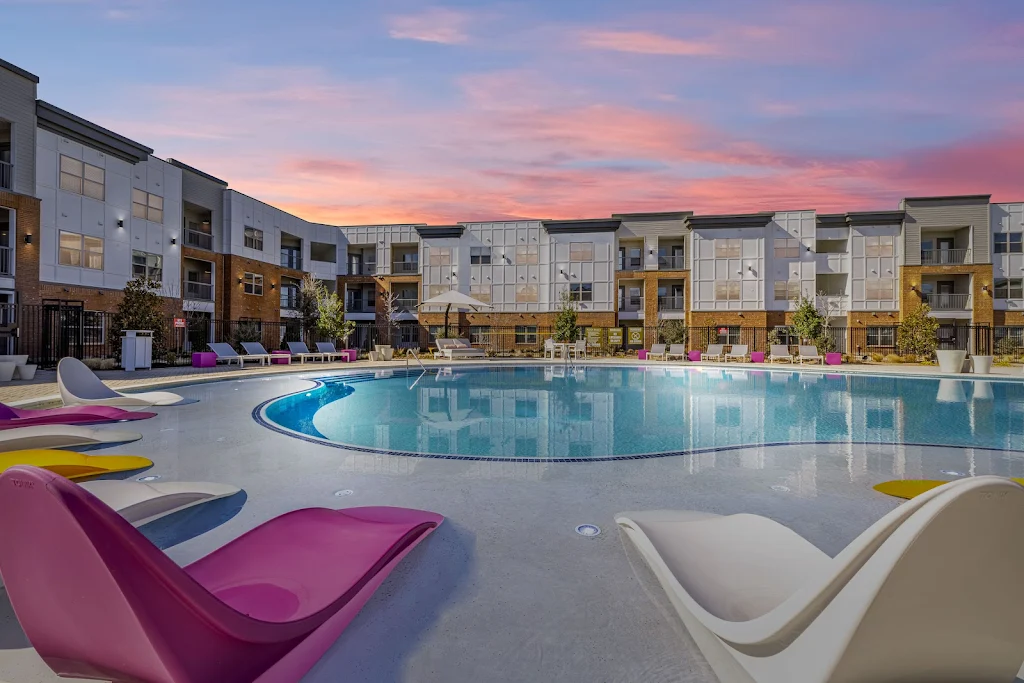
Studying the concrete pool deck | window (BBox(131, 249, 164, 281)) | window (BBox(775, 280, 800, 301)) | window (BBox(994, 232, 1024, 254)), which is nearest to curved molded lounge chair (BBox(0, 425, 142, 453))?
the concrete pool deck

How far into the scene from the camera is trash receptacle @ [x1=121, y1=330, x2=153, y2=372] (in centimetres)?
1623

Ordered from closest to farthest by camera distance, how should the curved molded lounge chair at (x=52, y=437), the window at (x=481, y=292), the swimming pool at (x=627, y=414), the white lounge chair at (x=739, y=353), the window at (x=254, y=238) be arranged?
the curved molded lounge chair at (x=52, y=437), the swimming pool at (x=627, y=414), the white lounge chair at (x=739, y=353), the window at (x=254, y=238), the window at (x=481, y=292)

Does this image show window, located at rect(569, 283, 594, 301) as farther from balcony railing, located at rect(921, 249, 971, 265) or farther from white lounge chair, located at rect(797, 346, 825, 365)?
balcony railing, located at rect(921, 249, 971, 265)

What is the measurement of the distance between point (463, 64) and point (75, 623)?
37.9ft

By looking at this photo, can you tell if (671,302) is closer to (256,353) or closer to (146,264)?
(256,353)

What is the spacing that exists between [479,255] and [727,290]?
53.0 ft

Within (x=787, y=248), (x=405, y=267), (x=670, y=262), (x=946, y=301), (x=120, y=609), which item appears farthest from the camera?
(x=405, y=267)

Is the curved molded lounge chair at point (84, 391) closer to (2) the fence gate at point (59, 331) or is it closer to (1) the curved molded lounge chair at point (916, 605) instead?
(1) the curved molded lounge chair at point (916, 605)

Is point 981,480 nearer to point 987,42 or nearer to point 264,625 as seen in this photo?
point 264,625

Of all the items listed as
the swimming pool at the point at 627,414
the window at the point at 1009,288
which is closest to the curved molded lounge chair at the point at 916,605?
the swimming pool at the point at 627,414

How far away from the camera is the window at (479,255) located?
3434 cm

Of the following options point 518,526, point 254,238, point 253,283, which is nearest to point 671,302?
point 253,283

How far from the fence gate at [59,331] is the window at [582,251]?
25.1m

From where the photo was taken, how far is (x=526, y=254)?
34.0 m
